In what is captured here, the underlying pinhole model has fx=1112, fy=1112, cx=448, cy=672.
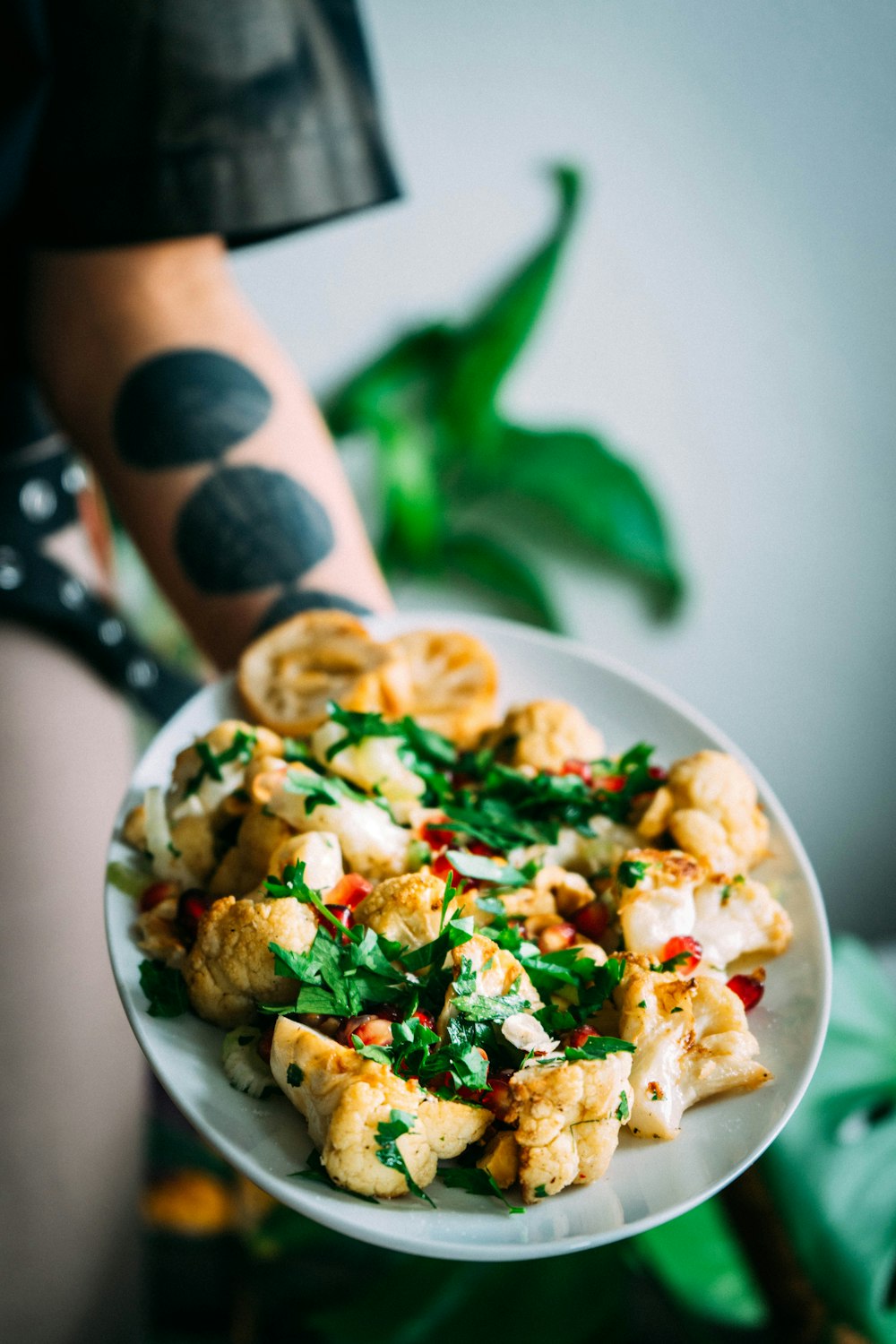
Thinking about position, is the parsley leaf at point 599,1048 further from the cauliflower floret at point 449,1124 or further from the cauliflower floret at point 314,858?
the cauliflower floret at point 314,858

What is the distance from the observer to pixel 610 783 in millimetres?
1169

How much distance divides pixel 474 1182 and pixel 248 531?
957 mm

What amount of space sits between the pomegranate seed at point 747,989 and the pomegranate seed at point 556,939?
0.14 meters

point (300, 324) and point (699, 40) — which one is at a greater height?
point (699, 40)

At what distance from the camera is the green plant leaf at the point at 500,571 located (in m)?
2.91

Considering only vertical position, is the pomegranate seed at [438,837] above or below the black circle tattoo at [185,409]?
below

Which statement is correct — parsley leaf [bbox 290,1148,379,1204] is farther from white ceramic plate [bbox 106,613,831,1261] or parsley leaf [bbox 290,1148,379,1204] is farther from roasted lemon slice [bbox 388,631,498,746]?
roasted lemon slice [bbox 388,631,498,746]

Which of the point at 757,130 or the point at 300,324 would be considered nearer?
the point at 757,130

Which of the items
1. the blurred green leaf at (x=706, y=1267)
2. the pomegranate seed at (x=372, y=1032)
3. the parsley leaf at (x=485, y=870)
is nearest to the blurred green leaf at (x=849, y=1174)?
the blurred green leaf at (x=706, y=1267)

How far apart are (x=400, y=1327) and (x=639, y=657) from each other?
5.76ft

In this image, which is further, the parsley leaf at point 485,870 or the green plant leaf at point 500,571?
the green plant leaf at point 500,571

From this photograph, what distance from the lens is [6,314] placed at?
5.77 feet

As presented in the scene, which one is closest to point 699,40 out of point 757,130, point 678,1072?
point 757,130

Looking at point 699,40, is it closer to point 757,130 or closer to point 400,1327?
point 757,130
